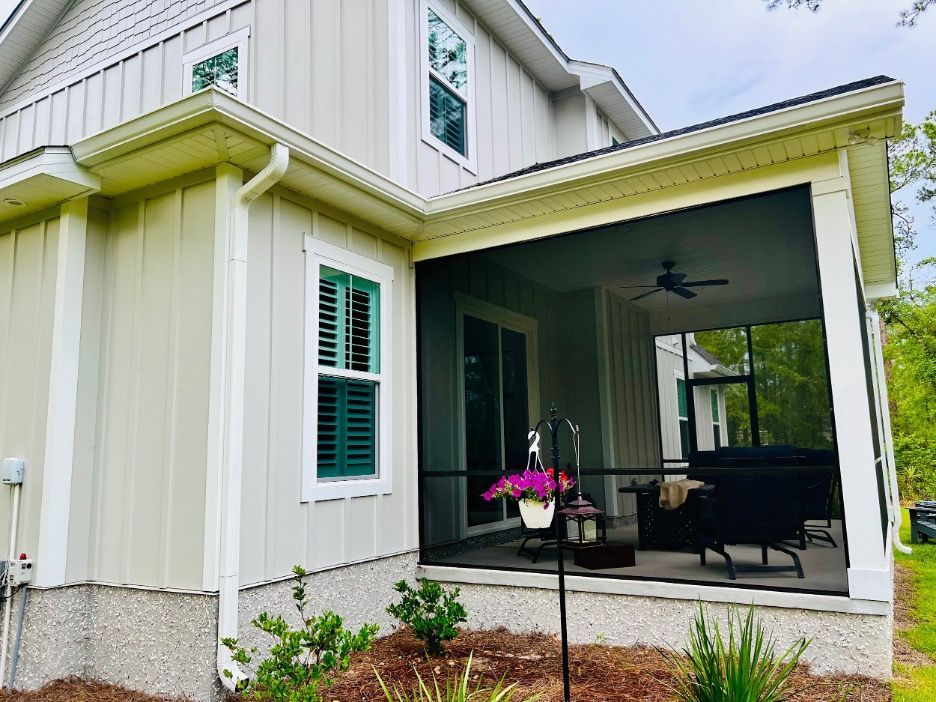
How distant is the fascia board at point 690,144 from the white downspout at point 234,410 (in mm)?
1444

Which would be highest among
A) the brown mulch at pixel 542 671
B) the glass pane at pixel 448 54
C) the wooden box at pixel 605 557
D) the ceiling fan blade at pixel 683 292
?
the glass pane at pixel 448 54

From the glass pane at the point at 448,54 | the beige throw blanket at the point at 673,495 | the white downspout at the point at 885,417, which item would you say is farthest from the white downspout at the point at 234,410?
the white downspout at the point at 885,417

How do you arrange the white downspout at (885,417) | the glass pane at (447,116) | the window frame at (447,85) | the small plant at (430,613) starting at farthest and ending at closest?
the white downspout at (885,417) < the glass pane at (447,116) < the window frame at (447,85) < the small plant at (430,613)

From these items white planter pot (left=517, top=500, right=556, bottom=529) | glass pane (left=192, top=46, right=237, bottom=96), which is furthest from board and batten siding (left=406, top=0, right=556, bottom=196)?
white planter pot (left=517, top=500, right=556, bottom=529)

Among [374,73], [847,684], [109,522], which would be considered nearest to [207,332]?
[109,522]

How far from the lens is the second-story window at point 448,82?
617 cm

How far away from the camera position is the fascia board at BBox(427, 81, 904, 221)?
3.46 meters

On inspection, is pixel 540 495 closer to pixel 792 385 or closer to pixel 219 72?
pixel 219 72

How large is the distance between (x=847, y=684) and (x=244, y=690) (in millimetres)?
3036

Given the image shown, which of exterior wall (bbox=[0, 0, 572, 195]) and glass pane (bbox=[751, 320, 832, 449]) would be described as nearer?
exterior wall (bbox=[0, 0, 572, 195])

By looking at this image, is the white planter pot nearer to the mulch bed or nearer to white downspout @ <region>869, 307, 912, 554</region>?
the mulch bed

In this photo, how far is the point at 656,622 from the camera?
162 inches

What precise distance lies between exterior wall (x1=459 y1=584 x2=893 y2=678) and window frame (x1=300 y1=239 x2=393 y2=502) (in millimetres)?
1075

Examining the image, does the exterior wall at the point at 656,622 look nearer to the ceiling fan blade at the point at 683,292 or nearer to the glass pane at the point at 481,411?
the glass pane at the point at 481,411
